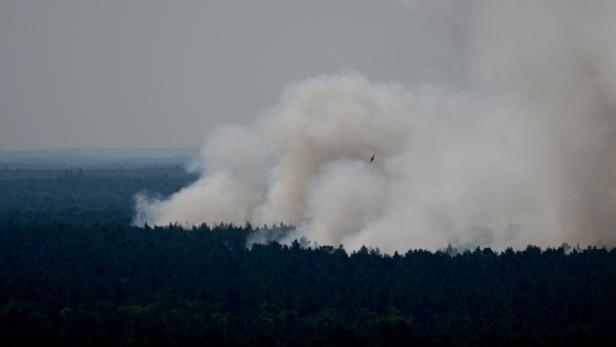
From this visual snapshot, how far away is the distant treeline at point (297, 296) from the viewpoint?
112 meters

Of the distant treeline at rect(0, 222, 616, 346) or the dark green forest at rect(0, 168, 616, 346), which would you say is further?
the distant treeline at rect(0, 222, 616, 346)

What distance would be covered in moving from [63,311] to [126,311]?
5933mm

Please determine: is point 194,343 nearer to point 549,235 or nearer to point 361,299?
point 361,299

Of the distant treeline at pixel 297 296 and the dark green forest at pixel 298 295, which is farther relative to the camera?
the distant treeline at pixel 297 296

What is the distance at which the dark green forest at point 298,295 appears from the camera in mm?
112062

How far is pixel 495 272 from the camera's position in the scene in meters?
146

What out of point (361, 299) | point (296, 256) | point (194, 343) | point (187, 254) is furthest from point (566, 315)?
point (187, 254)

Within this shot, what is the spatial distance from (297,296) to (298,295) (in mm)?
757

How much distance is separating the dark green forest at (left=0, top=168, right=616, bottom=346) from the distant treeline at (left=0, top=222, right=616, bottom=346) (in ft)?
0.67

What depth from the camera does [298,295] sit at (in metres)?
134

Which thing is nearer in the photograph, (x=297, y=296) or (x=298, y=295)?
(x=297, y=296)

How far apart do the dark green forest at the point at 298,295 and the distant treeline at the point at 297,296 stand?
0.67ft

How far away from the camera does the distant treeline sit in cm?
11219

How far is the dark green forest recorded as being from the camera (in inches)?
4412
